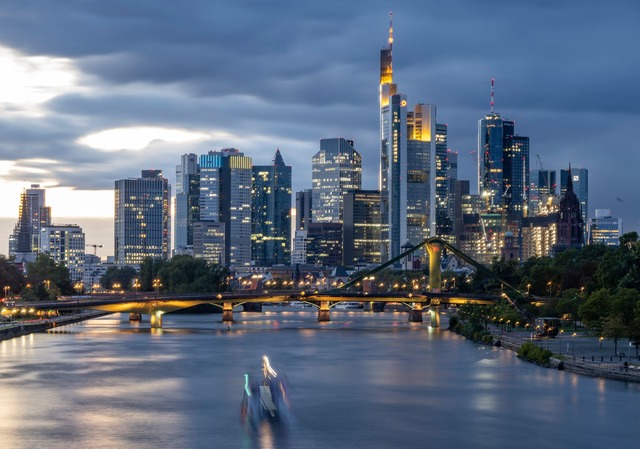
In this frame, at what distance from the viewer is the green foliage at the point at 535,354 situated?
90938 mm

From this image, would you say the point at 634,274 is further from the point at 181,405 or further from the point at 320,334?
the point at 181,405

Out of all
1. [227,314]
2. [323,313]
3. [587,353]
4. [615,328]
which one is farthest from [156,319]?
[615,328]

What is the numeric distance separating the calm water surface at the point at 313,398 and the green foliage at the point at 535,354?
1258 millimetres

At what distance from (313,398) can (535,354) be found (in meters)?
25.7

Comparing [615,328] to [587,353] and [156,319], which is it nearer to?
[587,353]

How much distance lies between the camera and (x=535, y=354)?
93.9m

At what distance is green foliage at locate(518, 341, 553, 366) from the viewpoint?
3580 inches

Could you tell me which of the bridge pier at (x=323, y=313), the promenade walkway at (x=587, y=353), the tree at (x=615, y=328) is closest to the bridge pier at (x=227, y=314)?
the bridge pier at (x=323, y=313)

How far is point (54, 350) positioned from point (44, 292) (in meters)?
75.7

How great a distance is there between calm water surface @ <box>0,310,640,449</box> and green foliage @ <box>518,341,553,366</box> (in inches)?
49.5

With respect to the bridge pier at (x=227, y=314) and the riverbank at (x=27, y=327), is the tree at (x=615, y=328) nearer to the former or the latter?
the riverbank at (x=27, y=327)

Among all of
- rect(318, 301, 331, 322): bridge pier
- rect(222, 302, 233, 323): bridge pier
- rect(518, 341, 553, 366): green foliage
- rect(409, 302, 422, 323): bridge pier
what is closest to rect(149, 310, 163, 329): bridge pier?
rect(222, 302, 233, 323): bridge pier

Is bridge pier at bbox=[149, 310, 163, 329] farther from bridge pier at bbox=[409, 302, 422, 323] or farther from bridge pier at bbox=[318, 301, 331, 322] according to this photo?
bridge pier at bbox=[409, 302, 422, 323]

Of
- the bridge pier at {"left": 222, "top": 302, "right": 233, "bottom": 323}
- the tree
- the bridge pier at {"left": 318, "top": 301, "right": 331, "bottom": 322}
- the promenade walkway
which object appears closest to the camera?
the promenade walkway
